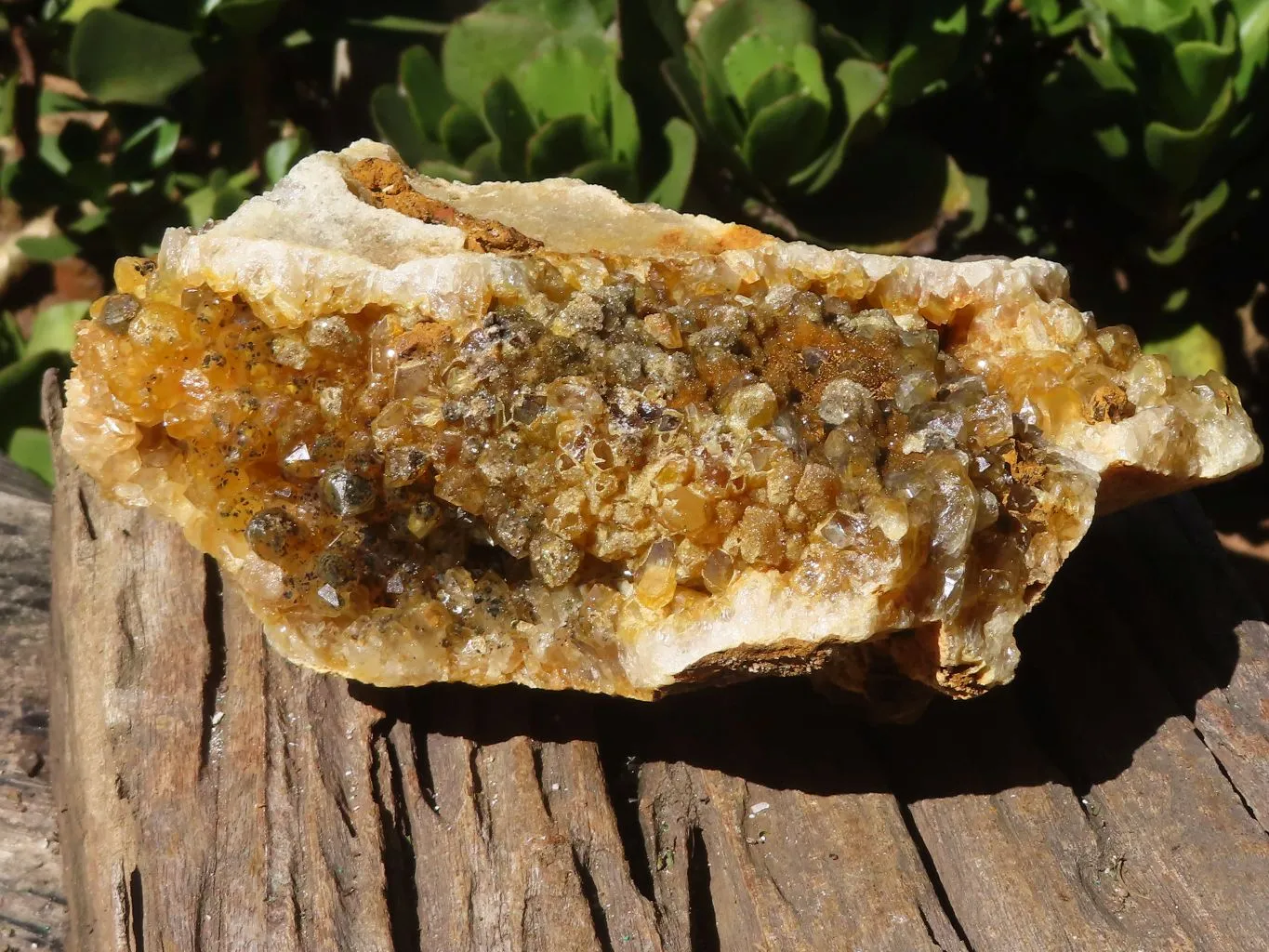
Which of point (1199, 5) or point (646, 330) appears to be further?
point (1199, 5)

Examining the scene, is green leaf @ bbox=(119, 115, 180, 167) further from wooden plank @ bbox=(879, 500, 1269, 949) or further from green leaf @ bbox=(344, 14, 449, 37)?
wooden plank @ bbox=(879, 500, 1269, 949)

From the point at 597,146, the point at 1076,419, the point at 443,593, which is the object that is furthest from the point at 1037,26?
the point at 443,593

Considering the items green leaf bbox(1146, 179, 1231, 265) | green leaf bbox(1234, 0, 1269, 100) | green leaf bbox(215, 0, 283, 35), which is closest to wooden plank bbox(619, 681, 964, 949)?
green leaf bbox(1146, 179, 1231, 265)

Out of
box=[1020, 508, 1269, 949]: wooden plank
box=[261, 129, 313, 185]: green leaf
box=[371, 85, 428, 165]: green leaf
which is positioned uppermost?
box=[371, 85, 428, 165]: green leaf

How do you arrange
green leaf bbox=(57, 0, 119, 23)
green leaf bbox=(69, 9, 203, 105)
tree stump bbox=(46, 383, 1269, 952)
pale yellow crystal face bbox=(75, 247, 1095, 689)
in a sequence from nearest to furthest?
pale yellow crystal face bbox=(75, 247, 1095, 689) → tree stump bbox=(46, 383, 1269, 952) → green leaf bbox=(69, 9, 203, 105) → green leaf bbox=(57, 0, 119, 23)

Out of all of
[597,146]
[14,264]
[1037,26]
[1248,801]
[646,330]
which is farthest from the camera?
[14,264]

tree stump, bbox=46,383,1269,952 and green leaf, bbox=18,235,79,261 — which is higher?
tree stump, bbox=46,383,1269,952

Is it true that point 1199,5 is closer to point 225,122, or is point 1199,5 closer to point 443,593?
point 443,593
